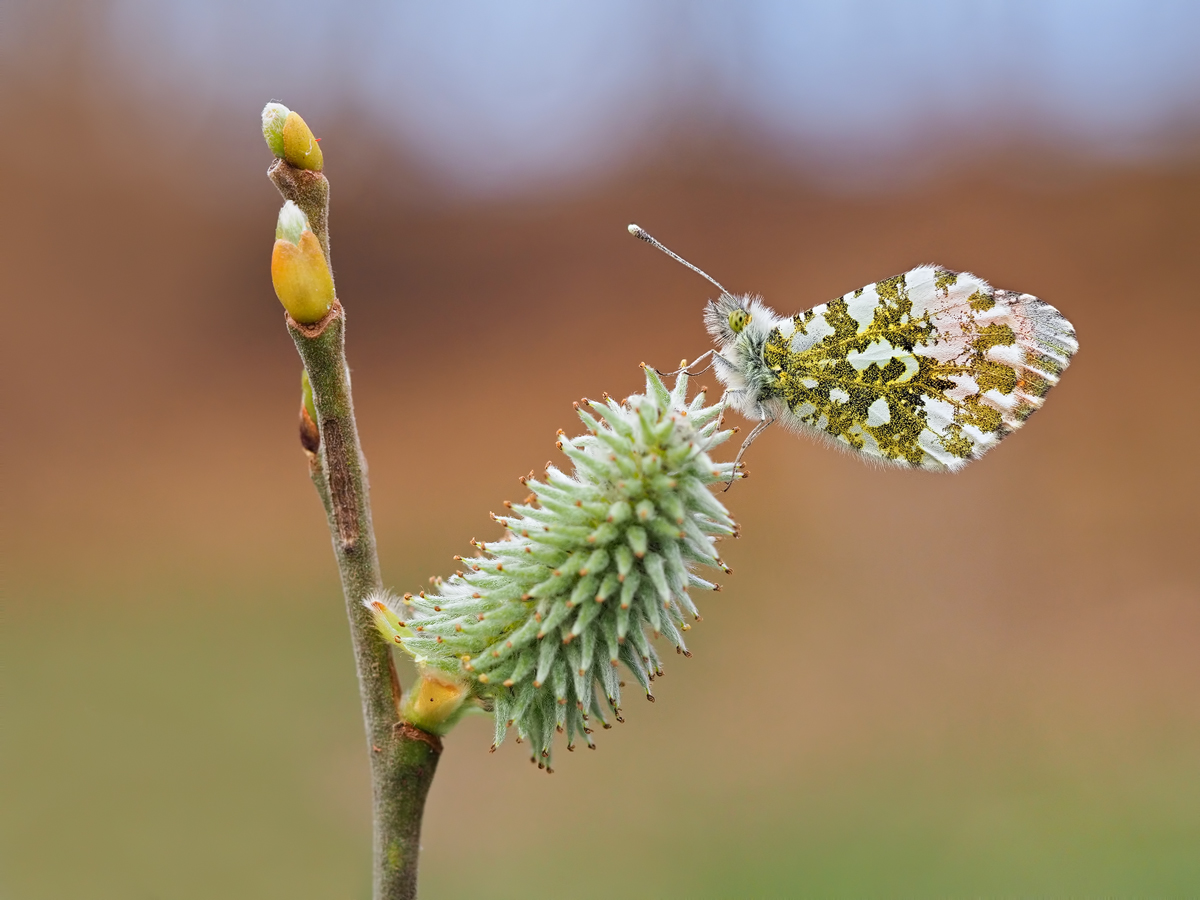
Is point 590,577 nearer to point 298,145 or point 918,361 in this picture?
point 298,145

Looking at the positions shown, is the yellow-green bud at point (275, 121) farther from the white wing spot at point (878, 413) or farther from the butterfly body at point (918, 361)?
the white wing spot at point (878, 413)

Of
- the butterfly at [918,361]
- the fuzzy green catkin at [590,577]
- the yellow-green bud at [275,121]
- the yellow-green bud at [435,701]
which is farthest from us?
the butterfly at [918,361]

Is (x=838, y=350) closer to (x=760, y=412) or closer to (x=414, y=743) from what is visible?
(x=760, y=412)

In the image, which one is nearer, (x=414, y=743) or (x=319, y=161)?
(x=319, y=161)

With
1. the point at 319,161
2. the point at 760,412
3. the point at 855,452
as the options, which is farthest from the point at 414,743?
the point at 855,452

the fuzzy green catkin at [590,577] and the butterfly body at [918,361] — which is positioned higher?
the butterfly body at [918,361]

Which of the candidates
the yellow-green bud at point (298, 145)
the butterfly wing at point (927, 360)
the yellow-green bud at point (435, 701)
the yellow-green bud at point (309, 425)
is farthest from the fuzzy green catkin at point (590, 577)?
the butterfly wing at point (927, 360)
